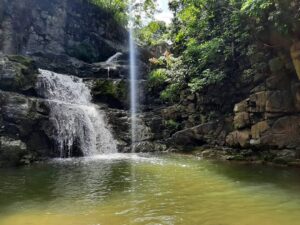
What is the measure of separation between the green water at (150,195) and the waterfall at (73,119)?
3.80 metres

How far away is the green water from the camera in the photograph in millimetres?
5863

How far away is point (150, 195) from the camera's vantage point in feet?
24.7

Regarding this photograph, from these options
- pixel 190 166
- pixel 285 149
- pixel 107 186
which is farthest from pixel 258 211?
pixel 285 149

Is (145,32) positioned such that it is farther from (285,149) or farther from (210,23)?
(285,149)

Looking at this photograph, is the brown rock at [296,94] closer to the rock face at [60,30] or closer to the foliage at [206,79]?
the foliage at [206,79]

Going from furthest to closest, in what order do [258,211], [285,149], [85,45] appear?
[85,45], [285,149], [258,211]

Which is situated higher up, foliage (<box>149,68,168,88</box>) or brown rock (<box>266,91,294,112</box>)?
foliage (<box>149,68,168,88</box>)

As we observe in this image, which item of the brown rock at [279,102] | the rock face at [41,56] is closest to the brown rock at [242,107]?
the brown rock at [279,102]

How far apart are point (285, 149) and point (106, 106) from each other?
10986 millimetres

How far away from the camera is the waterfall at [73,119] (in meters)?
15.7

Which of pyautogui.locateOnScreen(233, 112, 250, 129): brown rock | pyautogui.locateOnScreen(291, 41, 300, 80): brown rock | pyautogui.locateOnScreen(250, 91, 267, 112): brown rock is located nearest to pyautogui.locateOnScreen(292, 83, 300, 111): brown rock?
pyautogui.locateOnScreen(291, 41, 300, 80): brown rock

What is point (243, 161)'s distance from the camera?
13.5m

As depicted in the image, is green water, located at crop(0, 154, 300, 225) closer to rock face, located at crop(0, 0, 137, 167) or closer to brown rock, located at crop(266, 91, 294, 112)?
brown rock, located at crop(266, 91, 294, 112)

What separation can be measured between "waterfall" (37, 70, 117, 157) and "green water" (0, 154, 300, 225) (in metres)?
3.80
